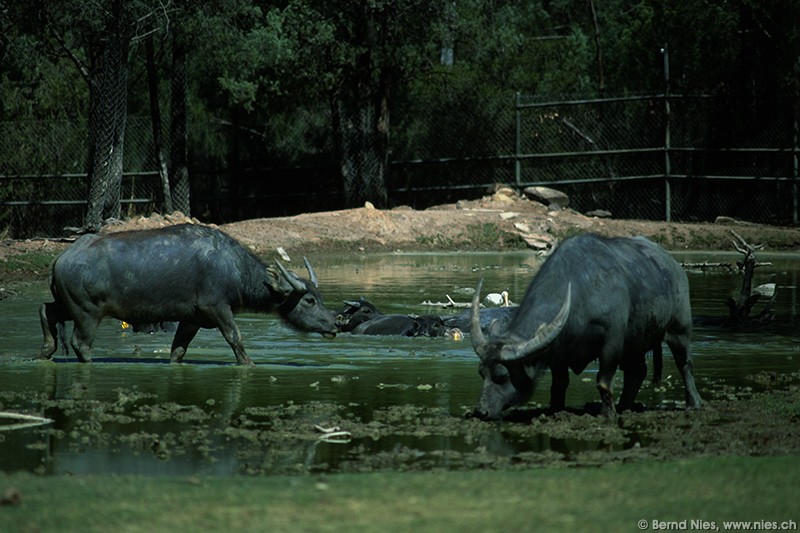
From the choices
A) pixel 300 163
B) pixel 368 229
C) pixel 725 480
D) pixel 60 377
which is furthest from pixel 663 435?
pixel 300 163

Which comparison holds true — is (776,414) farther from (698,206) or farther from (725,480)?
(698,206)

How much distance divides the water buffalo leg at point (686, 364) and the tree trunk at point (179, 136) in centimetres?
2143

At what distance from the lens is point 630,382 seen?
33.9ft

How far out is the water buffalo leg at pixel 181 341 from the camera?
13062 mm

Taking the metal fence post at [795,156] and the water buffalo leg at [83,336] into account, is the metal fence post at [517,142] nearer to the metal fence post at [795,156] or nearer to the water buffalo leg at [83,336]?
the metal fence post at [795,156]

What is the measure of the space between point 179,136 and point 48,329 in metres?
18.5

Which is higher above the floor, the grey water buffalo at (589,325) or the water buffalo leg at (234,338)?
the grey water buffalo at (589,325)

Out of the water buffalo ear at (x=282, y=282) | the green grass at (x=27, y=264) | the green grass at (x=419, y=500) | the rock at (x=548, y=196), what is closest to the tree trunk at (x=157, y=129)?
the rock at (x=548, y=196)

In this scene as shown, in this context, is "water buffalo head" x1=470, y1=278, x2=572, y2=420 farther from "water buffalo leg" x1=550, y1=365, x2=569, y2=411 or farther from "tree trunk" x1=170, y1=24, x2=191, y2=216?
"tree trunk" x1=170, y1=24, x2=191, y2=216

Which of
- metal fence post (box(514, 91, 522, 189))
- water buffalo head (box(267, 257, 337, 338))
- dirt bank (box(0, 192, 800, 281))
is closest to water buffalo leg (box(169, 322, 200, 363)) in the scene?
water buffalo head (box(267, 257, 337, 338))

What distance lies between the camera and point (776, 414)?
391 inches

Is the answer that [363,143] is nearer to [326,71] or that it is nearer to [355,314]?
[326,71]

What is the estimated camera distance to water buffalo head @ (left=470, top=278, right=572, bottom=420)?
9.34 m

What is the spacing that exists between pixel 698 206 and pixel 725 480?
24.8 meters
